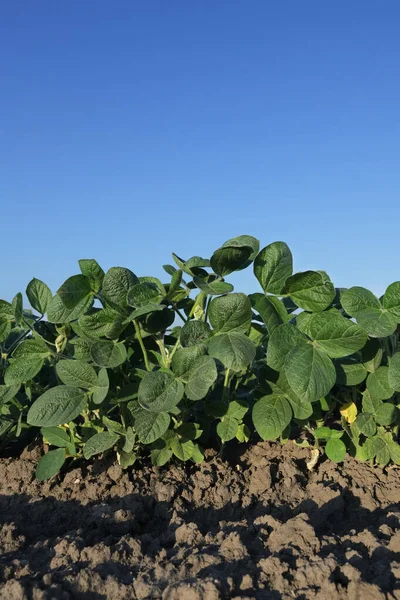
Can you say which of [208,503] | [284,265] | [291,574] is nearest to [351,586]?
[291,574]

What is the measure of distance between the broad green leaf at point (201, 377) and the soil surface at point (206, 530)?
41 cm

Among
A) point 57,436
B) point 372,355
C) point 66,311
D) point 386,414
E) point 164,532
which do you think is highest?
point 66,311

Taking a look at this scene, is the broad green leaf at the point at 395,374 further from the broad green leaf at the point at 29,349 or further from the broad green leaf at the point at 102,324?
the broad green leaf at the point at 29,349

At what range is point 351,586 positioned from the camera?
4.73ft

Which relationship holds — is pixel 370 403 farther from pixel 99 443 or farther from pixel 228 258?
pixel 99 443

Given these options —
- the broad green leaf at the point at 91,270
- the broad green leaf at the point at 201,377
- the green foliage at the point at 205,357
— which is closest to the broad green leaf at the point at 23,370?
the green foliage at the point at 205,357

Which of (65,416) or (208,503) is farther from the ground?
(65,416)

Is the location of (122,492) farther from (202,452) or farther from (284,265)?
(284,265)

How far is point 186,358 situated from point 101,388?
0.36m

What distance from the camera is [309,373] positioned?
2.01 meters

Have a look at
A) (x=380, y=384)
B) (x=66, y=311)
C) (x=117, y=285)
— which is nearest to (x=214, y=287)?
(x=117, y=285)

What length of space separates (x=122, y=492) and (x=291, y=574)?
3.29 feet

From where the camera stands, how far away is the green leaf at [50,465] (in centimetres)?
244

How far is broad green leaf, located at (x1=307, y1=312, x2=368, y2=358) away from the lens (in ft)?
6.86
